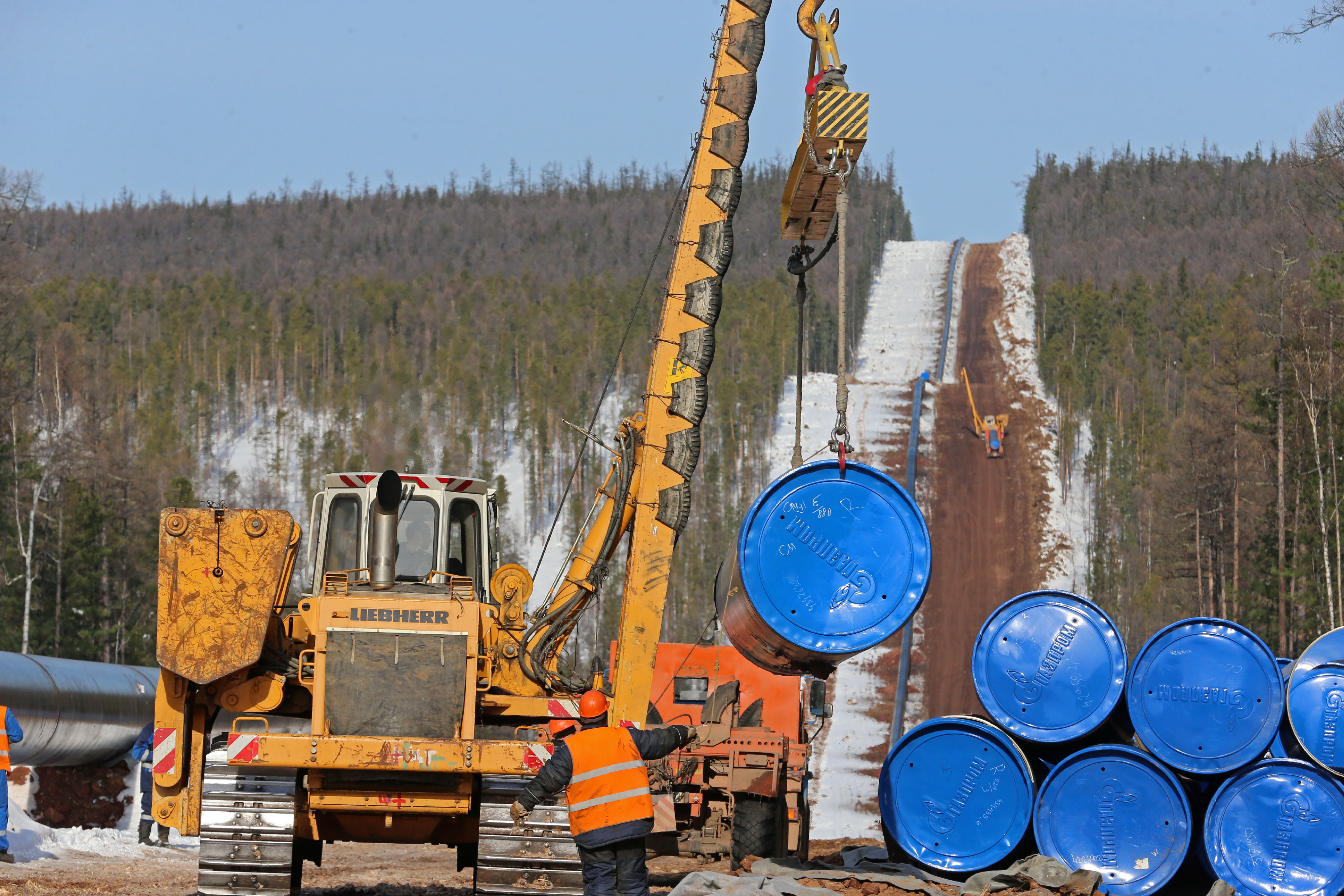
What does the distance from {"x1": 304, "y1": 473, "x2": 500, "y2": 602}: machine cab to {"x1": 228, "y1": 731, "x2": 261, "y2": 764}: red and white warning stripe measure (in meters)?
2.09

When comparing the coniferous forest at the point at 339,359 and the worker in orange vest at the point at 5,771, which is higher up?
the coniferous forest at the point at 339,359

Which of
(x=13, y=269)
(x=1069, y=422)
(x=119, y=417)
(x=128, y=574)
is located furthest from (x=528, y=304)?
(x=13, y=269)

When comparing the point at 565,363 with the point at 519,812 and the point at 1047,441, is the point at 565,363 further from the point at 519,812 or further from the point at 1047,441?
→ the point at 519,812

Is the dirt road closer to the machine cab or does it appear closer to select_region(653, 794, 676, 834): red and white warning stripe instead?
select_region(653, 794, 676, 834): red and white warning stripe

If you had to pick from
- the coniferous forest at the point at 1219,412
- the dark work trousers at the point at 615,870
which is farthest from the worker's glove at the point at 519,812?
the coniferous forest at the point at 1219,412

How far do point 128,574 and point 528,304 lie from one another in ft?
187

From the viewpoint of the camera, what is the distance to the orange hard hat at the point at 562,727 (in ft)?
31.6

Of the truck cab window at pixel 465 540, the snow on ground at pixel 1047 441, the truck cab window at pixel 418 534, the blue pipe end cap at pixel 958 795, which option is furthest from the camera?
the snow on ground at pixel 1047 441

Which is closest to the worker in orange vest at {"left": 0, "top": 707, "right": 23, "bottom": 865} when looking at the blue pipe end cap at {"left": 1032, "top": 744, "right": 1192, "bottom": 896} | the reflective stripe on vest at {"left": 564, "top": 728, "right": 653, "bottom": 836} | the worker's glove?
the worker's glove

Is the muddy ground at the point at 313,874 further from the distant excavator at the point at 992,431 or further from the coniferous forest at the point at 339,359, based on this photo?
the distant excavator at the point at 992,431

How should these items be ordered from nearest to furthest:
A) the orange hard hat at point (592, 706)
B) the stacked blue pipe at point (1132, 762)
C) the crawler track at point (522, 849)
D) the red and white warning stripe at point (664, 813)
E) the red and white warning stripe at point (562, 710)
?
1. the orange hard hat at point (592, 706)
2. the crawler track at point (522, 849)
3. the red and white warning stripe at point (562, 710)
4. the stacked blue pipe at point (1132, 762)
5. the red and white warning stripe at point (664, 813)

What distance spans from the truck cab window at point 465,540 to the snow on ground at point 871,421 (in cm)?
298

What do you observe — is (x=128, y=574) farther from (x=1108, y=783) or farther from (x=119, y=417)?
(x=1108, y=783)

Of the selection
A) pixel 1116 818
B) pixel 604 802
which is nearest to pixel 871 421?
pixel 1116 818
